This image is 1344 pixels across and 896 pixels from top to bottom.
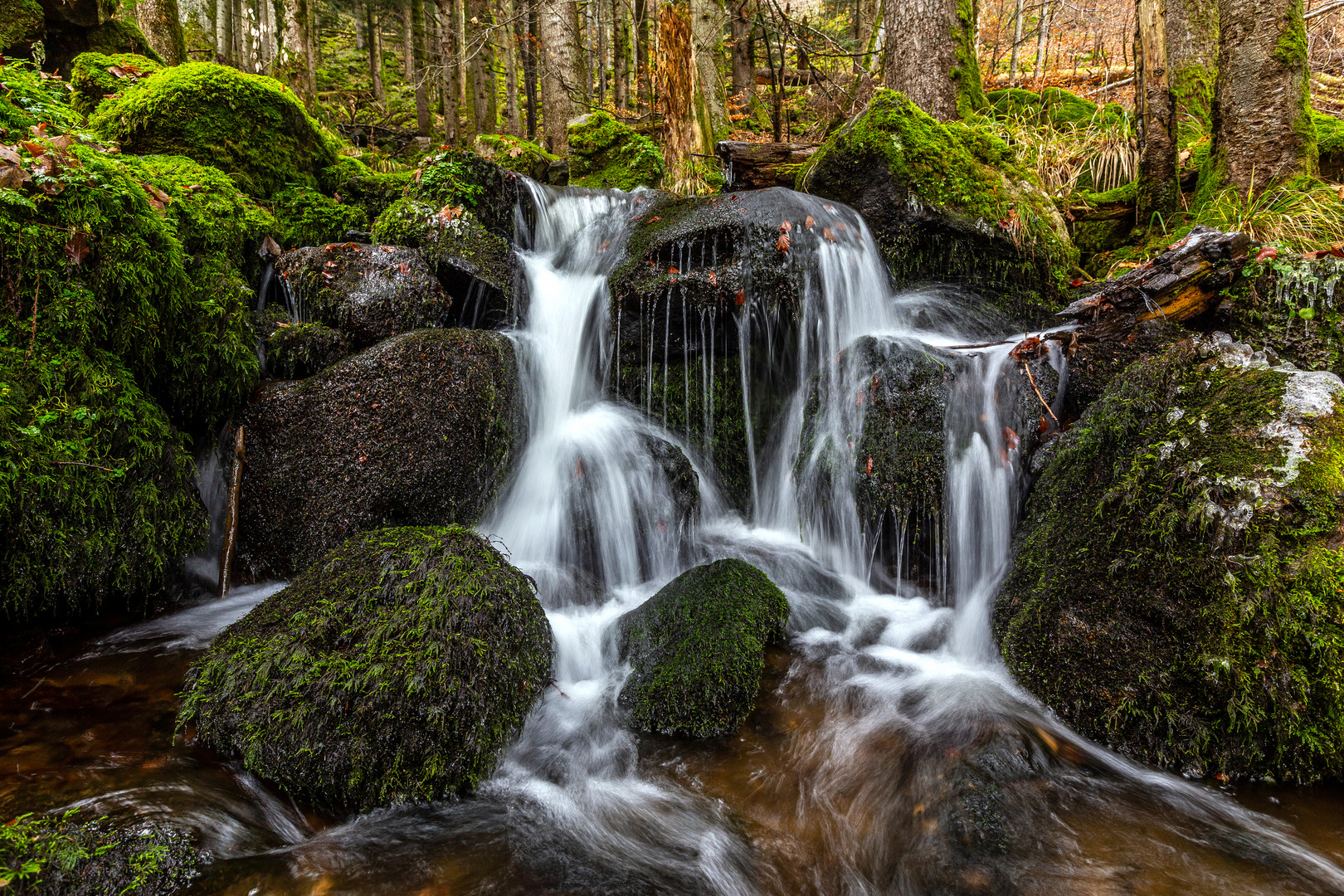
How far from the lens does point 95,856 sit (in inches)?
80.7

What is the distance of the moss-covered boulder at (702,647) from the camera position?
3.29m

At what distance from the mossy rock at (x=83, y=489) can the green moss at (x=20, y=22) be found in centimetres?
476

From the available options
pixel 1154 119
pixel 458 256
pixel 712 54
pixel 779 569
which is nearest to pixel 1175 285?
pixel 779 569

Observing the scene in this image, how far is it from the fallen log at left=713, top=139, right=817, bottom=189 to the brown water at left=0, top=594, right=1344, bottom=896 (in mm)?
7045

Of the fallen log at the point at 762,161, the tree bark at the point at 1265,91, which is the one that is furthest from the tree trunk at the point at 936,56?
the tree bark at the point at 1265,91

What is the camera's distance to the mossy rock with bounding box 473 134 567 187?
31.3ft

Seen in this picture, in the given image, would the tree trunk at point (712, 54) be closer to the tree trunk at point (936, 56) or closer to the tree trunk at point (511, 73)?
the tree trunk at point (936, 56)

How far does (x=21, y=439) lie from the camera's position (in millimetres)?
A: 3045

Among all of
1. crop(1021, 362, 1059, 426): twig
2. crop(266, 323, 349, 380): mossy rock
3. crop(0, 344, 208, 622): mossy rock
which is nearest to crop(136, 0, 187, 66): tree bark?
crop(266, 323, 349, 380): mossy rock

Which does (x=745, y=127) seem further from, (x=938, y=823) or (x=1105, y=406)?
(x=938, y=823)

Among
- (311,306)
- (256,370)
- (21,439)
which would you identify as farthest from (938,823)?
(311,306)

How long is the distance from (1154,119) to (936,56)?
2.64 meters

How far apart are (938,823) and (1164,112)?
298 inches

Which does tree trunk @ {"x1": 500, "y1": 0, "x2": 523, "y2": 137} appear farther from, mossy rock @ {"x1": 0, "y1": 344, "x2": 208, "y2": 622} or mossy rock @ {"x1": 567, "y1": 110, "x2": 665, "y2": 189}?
mossy rock @ {"x1": 0, "y1": 344, "x2": 208, "y2": 622}
